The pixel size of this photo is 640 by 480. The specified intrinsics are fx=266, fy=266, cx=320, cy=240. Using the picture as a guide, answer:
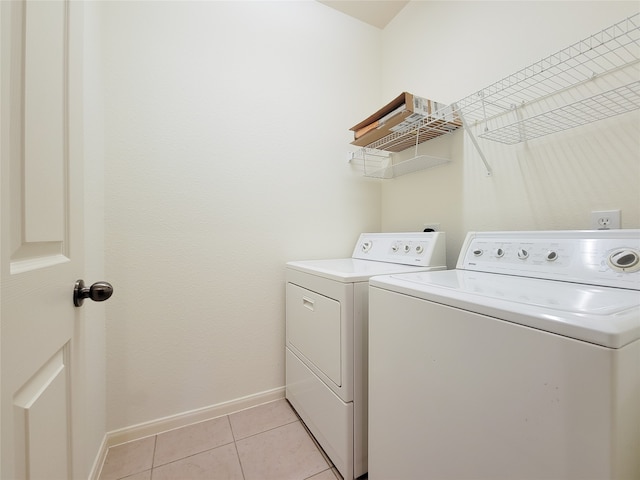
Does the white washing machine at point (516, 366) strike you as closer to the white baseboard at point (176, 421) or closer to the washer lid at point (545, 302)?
the washer lid at point (545, 302)

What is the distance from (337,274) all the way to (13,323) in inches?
34.5

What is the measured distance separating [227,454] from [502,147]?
1.93 meters

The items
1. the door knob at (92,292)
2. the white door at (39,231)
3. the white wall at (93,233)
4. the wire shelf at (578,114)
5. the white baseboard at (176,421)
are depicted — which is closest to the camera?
the white door at (39,231)

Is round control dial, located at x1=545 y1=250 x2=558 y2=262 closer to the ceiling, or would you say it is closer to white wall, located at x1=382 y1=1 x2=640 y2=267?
white wall, located at x1=382 y1=1 x2=640 y2=267

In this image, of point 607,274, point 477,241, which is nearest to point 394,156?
point 477,241

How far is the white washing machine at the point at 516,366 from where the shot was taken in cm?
44

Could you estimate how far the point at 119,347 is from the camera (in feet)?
4.24

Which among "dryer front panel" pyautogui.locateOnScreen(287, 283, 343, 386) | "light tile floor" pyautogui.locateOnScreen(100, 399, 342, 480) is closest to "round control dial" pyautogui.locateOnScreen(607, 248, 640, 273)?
"dryer front panel" pyautogui.locateOnScreen(287, 283, 343, 386)

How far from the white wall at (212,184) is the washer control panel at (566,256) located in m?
0.96

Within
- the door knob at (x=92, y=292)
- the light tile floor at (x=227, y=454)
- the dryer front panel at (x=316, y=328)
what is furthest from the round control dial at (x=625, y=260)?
the door knob at (x=92, y=292)

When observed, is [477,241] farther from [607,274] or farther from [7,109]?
[7,109]

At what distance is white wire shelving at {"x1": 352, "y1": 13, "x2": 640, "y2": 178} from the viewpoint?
0.89 m

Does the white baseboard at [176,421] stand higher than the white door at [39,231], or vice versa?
the white door at [39,231]

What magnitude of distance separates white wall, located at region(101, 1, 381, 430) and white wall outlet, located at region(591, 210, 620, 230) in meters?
1.22
